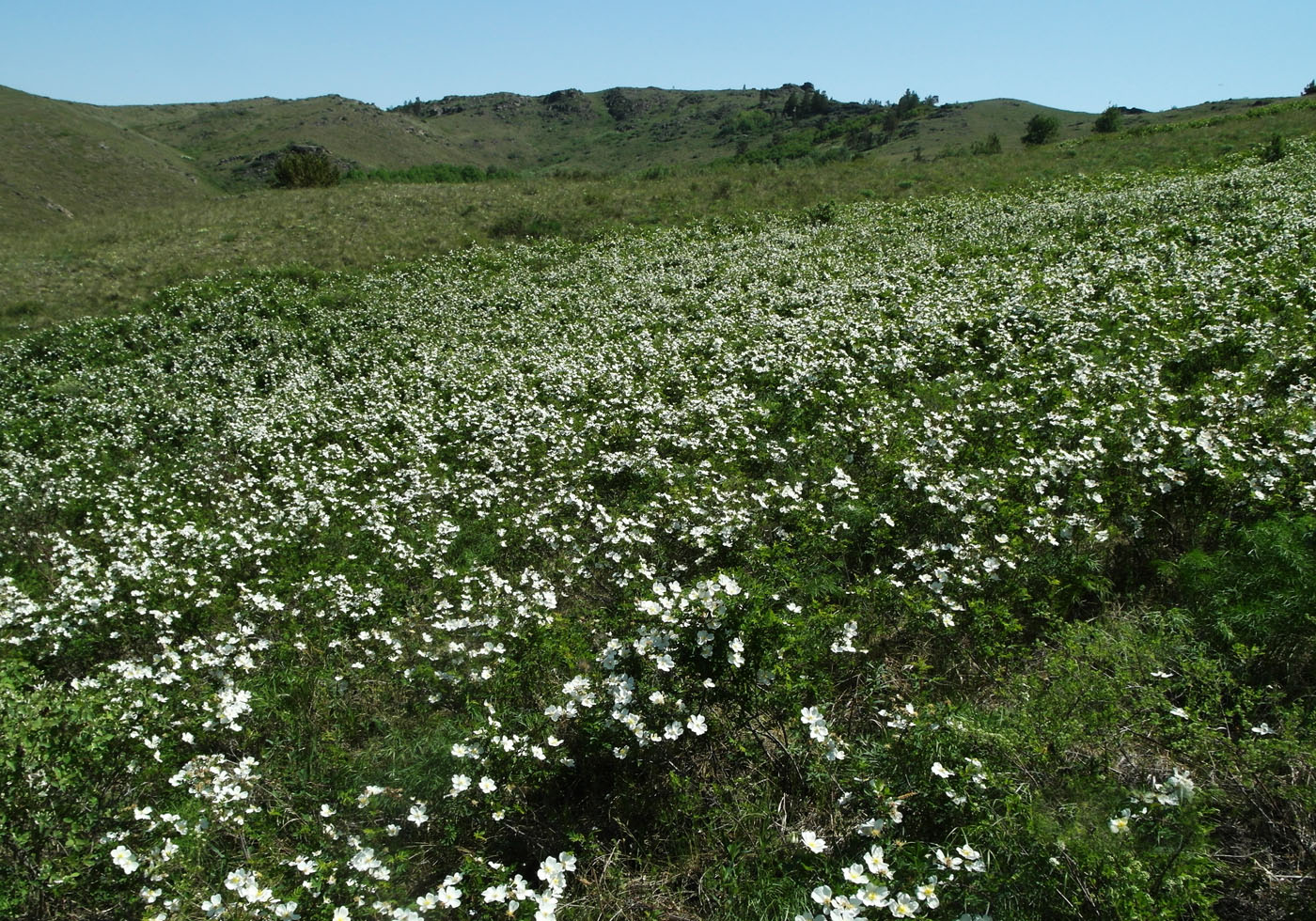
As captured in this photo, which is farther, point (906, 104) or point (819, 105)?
point (819, 105)

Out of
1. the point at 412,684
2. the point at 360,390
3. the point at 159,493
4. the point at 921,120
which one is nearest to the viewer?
the point at 412,684

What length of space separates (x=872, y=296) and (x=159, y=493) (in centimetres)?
1260

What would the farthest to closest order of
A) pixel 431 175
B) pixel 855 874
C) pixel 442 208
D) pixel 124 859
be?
pixel 431 175
pixel 442 208
pixel 124 859
pixel 855 874

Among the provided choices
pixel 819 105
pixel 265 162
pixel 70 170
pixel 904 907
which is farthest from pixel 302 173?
pixel 819 105

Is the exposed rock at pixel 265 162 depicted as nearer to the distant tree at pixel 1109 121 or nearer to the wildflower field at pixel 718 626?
the distant tree at pixel 1109 121

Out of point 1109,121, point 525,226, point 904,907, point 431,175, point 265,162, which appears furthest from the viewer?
point 265,162

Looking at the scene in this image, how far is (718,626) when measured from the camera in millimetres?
3807

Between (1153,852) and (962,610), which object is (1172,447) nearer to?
(962,610)

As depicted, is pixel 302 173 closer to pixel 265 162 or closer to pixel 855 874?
pixel 855 874

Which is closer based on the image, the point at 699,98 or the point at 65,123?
the point at 65,123

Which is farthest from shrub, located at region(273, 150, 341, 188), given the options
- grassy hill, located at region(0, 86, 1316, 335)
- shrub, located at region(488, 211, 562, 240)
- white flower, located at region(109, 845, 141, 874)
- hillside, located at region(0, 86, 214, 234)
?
white flower, located at region(109, 845, 141, 874)

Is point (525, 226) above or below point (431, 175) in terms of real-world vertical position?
below

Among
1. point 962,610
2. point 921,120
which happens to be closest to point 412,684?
point 962,610

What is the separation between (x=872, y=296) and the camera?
534 inches
